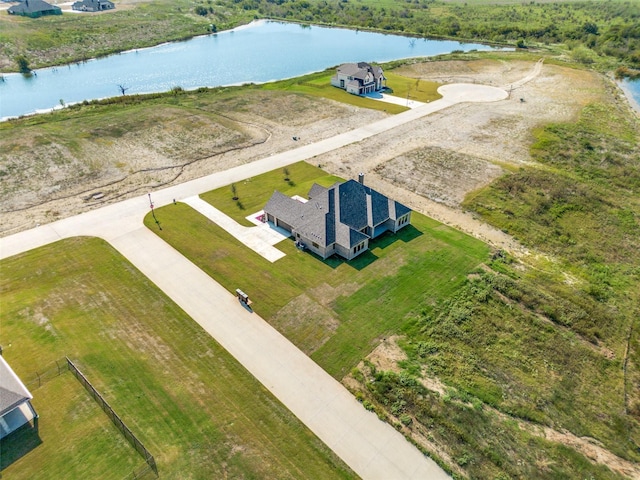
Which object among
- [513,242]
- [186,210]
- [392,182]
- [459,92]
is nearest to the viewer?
[513,242]

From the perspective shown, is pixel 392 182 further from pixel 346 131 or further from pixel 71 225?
pixel 71 225

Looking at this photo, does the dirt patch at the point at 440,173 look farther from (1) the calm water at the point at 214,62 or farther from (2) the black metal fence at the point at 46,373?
(1) the calm water at the point at 214,62

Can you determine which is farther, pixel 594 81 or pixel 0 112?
pixel 594 81

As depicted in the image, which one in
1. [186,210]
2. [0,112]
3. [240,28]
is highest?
[240,28]

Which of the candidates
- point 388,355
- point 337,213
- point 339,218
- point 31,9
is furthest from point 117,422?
point 31,9

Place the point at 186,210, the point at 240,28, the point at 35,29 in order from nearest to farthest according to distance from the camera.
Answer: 1. the point at 186,210
2. the point at 35,29
3. the point at 240,28

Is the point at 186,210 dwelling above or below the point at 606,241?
above

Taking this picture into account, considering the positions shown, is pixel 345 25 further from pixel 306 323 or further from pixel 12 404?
pixel 12 404

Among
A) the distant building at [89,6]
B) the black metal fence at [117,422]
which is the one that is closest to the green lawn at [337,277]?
the black metal fence at [117,422]

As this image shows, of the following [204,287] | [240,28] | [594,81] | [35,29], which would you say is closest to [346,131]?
[204,287]
